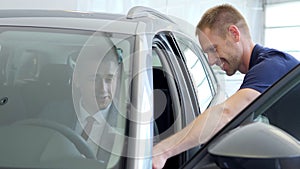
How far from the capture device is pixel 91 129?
1.66 m

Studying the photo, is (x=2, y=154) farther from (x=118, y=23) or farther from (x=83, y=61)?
(x=118, y=23)

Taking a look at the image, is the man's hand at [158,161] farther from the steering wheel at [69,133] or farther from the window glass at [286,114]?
the window glass at [286,114]

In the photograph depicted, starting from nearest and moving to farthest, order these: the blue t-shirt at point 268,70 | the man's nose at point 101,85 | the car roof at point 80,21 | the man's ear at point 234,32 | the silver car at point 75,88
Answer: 1. the silver car at point 75,88
2. the man's nose at point 101,85
3. the car roof at point 80,21
4. the blue t-shirt at point 268,70
5. the man's ear at point 234,32

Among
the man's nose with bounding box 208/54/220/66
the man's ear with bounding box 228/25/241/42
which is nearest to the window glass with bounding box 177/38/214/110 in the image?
the man's nose with bounding box 208/54/220/66

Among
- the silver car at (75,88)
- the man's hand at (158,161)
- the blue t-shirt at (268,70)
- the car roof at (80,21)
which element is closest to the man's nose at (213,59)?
the blue t-shirt at (268,70)

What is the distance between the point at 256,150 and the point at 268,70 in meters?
0.98

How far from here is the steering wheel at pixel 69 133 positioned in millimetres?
1572

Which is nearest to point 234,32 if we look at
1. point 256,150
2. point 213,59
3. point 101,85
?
point 213,59

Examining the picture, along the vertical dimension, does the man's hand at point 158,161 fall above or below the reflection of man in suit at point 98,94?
below

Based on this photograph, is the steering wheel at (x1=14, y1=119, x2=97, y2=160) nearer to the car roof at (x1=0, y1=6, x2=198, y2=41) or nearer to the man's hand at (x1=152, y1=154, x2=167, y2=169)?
the man's hand at (x1=152, y1=154, x2=167, y2=169)

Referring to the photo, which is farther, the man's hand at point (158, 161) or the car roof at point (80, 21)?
the car roof at point (80, 21)

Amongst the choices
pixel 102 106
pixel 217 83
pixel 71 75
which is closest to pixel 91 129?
pixel 102 106

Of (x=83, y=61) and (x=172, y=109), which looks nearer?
(x=83, y=61)

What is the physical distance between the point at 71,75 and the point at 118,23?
0.30 metres
